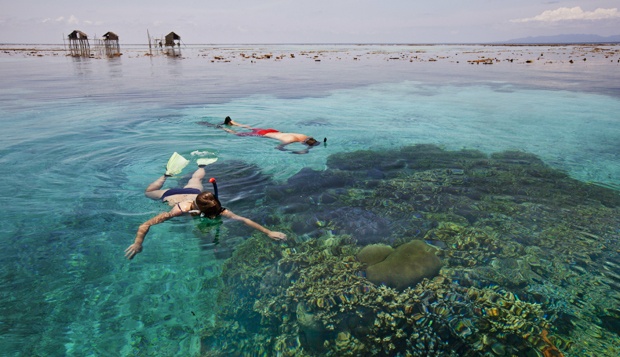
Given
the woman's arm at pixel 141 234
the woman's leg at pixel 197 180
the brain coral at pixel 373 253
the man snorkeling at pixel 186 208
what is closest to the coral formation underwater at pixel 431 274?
the brain coral at pixel 373 253

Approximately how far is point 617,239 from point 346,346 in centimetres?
650

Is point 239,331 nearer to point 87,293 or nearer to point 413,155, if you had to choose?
point 87,293

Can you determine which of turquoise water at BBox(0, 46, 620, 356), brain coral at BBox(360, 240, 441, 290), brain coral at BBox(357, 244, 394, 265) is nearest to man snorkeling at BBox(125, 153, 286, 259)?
turquoise water at BBox(0, 46, 620, 356)

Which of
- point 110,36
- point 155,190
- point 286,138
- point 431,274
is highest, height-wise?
point 110,36

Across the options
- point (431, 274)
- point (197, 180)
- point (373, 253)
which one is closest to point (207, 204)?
point (197, 180)

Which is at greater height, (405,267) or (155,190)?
(155,190)

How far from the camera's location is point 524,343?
4809 mm

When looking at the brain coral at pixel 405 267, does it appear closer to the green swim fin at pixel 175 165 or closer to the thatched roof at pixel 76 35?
the green swim fin at pixel 175 165

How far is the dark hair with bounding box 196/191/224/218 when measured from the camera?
725 cm

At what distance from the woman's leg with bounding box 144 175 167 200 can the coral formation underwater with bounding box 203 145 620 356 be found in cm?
283

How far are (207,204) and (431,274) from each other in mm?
4616

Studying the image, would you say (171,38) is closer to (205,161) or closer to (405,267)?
(205,161)

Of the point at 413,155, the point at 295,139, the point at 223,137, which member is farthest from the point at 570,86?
the point at 223,137

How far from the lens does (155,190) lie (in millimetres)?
9375
